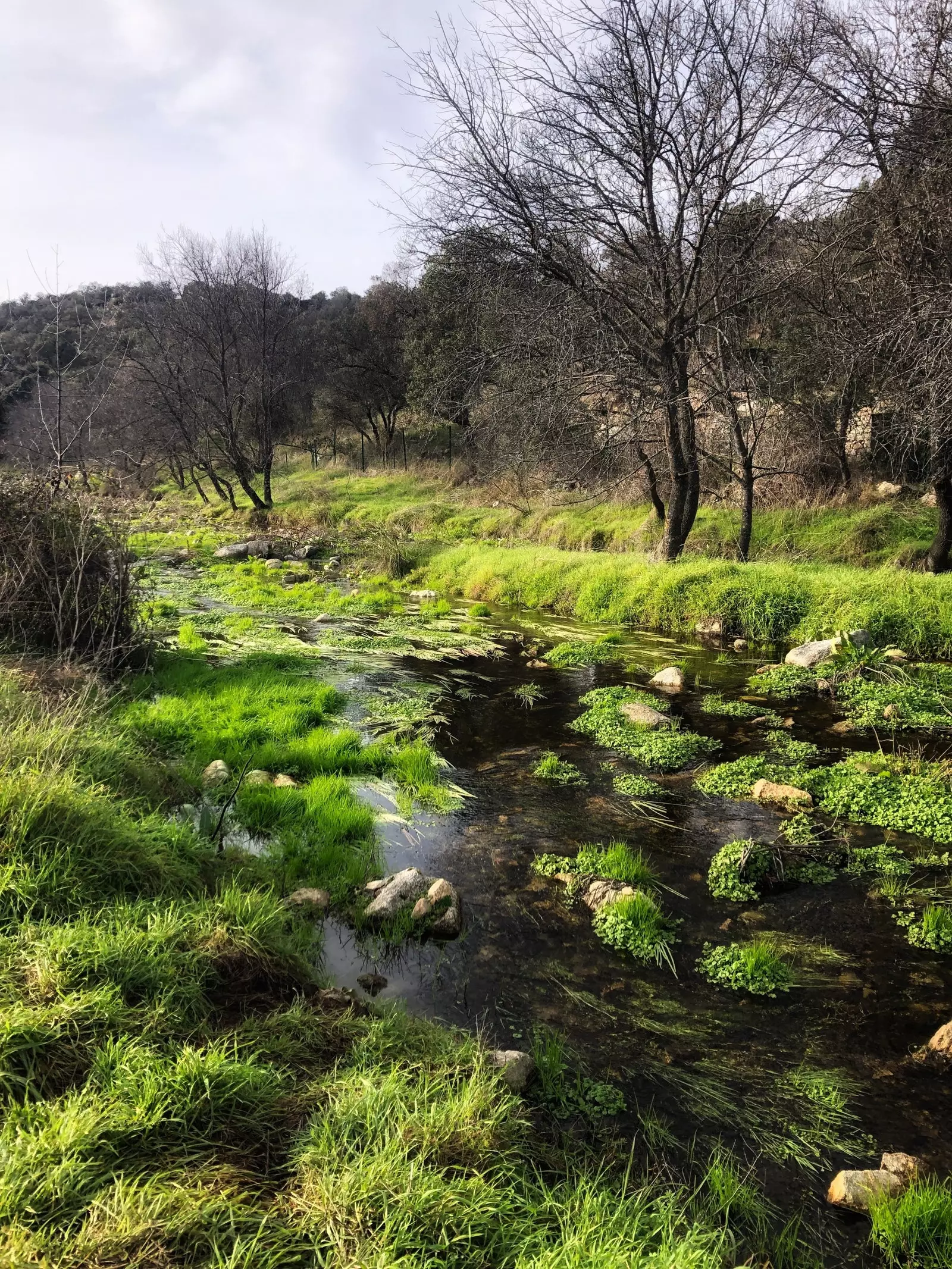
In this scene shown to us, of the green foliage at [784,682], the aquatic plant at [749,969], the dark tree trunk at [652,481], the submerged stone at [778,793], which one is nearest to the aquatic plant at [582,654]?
the green foliage at [784,682]

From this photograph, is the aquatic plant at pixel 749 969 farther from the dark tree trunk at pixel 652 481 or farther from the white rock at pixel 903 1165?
the dark tree trunk at pixel 652 481

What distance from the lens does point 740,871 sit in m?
4.74

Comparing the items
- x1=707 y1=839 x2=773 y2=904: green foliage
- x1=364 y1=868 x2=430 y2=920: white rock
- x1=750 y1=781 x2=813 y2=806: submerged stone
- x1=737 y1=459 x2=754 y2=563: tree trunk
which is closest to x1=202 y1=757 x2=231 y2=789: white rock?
x1=364 y1=868 x2=430 y2=920: white rock

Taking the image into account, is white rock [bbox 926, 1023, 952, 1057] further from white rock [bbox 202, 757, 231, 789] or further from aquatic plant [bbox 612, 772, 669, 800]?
white rock [bbox 202, 757, 231, 789]

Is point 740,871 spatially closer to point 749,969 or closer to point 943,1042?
point 749,969

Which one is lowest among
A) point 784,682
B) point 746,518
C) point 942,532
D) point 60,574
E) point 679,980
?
point 679,980

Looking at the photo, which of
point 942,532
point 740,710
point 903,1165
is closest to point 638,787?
point 740,710

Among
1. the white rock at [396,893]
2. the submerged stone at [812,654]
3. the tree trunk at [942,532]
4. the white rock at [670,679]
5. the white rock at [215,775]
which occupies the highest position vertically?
the tree trunk at [942,532]

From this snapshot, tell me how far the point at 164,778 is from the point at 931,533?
1438 centimetres

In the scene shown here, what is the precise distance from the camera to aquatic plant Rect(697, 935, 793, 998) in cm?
376

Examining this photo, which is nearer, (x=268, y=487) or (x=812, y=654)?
(x=812, y=654)

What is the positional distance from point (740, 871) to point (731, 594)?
8.16 metres

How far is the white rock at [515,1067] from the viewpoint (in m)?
2.99

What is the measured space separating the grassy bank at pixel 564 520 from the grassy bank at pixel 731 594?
1.83 meters
